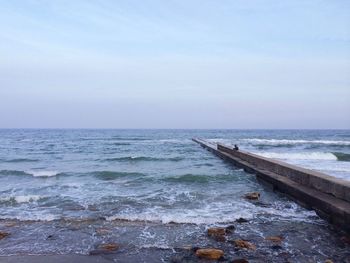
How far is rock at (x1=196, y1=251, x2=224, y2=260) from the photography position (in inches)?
191

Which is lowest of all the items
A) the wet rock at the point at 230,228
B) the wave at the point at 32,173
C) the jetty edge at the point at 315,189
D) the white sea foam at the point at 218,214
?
the wave at the point at 32,173

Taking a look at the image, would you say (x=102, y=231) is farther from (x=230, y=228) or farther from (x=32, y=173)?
(x=32, y=173)

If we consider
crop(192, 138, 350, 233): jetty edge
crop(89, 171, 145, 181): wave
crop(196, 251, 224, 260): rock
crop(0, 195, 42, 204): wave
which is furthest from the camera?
crop(89, 171, 145, 181): wave

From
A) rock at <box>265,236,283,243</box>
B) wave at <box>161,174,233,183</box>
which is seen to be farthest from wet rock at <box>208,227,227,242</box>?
wave at <box>161,174,233,183</box>

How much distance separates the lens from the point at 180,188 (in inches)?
458

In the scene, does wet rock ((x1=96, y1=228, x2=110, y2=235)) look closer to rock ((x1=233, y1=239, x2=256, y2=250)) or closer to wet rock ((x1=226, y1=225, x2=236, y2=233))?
wet rock ((x1=226, y1=225, x2=236, y2=233))

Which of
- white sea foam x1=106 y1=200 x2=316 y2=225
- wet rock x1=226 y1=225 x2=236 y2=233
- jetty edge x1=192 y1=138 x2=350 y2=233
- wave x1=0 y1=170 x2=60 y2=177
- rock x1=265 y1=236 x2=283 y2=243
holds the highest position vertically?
jetty edge x1=192 y1=138 x2=350 y2=233

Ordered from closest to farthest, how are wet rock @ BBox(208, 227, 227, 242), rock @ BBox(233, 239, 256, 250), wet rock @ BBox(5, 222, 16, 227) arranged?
rock @ BBox(233, 239, 256, 250)
wet rock @ BBox(208, 227, 227, 242)
wet rock @ BBox(5, 222, 16, 227)

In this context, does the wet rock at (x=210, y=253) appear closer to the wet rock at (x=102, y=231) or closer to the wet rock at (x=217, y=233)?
the wet rock at (x=217, y=233)

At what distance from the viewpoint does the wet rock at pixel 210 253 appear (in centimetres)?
485

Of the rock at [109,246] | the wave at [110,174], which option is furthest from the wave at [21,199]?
the rock at [109,246]

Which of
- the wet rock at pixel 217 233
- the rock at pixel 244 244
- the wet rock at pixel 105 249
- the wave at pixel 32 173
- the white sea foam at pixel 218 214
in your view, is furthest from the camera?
the wave at pixel 32 173

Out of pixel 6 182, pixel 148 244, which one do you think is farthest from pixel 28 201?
pixel 148 244

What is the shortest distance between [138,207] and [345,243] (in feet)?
15.4
